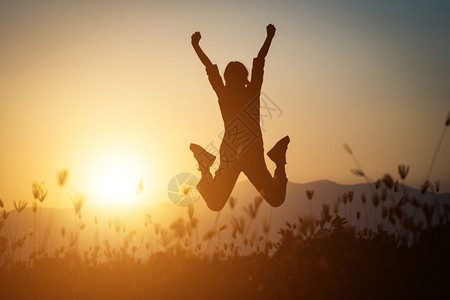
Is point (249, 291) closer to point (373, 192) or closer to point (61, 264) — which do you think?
point (373, 192)

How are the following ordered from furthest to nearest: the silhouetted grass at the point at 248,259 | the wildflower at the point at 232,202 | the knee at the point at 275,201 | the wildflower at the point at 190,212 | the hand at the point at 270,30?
the hand at the point at 270,30, the knee at the point at 275,201, the wildflower at the point at 232,202, the wildflower at the point at 190,212, the silhouetted grass at the point at 248,259

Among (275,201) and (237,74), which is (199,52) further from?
(275,201)

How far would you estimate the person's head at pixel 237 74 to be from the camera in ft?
24.6

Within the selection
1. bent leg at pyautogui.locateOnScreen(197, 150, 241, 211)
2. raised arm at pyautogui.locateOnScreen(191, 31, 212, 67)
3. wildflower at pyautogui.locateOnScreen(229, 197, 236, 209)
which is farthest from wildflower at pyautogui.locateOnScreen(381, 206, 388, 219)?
raised arm at pyautogui.locateOnScreen(191, 31, 212, 67)

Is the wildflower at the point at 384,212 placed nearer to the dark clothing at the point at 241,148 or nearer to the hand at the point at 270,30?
the dark clothing at the point at 241,148

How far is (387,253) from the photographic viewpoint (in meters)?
5.39

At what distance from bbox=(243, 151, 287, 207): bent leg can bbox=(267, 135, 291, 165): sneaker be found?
161mm

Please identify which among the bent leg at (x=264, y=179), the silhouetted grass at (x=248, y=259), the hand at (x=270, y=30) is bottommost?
the silhouetted grass at (x=248, y=259)

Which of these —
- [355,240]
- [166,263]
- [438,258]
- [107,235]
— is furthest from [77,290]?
[438,258]

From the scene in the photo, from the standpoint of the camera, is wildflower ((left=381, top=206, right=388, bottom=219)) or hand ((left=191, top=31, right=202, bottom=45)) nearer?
wildflower ((left=381, top=206, right=388, bottom=219))

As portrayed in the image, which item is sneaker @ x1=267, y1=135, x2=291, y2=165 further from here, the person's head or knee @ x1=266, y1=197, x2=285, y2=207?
the person's head

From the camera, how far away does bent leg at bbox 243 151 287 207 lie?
7.40m

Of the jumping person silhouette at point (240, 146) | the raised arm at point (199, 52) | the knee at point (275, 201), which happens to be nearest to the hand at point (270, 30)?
the jumping person silhouette at point (240, 146)

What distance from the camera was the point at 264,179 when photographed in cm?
744
